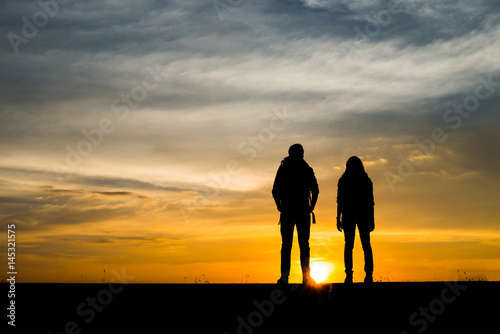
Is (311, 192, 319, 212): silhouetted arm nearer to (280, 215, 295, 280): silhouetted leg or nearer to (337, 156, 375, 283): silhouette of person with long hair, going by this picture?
(280, 215, 295, 280): silhouetted leg

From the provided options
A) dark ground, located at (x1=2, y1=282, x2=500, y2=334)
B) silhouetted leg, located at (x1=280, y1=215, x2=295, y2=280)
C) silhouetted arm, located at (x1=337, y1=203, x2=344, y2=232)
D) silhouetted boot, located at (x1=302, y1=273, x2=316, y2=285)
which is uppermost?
silhouetted arm, located at (x1=337, y1=203, x2=344, y2=232)

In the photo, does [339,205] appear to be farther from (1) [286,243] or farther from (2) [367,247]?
(1) [286,243]

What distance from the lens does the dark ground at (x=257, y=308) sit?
6781 millimetres

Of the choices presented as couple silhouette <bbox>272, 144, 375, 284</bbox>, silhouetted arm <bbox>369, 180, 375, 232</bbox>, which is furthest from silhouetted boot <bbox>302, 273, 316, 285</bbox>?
silhouetted arm <bbox>369, 180, 375, 232</bbox>

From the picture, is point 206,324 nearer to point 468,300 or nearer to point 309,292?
point 309,292

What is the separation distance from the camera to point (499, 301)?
26.9 feet

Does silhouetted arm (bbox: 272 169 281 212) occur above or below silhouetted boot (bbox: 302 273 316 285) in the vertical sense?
above

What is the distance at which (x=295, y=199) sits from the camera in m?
11.1

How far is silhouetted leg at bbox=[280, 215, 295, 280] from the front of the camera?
36.2ft

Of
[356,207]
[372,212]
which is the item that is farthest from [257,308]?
[372,212]

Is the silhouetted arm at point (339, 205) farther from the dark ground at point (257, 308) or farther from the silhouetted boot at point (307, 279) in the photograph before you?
the dark ground at point (257, 308)

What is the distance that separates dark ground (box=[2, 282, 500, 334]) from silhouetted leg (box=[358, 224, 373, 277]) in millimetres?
1652

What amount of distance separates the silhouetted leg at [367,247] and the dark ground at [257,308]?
5.42 feet

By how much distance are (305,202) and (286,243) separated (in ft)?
2.86
